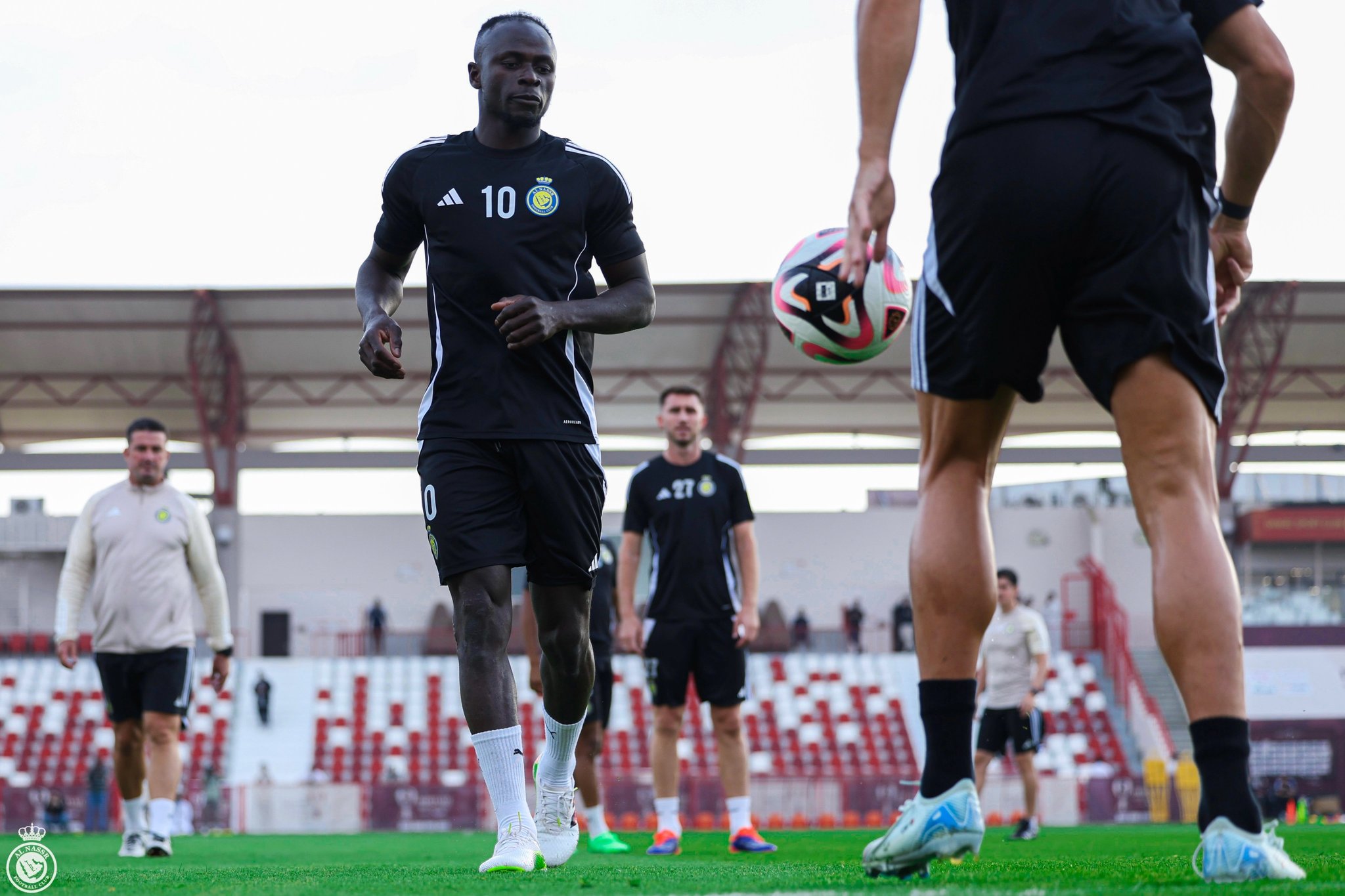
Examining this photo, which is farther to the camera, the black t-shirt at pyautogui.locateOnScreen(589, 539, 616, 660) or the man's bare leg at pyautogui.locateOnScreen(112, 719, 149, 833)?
the black t-shirt at pyautogui.locateOnScreen(589, 539, 616, 660)

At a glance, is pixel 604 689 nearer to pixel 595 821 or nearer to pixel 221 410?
pixel 595 821

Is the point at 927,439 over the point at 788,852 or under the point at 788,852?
over

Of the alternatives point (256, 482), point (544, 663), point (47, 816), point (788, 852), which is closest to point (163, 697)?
point (788, 852)

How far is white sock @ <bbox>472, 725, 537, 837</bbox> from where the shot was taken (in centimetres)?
383

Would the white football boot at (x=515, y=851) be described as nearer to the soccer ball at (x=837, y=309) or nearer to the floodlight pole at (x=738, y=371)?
the soccer ball at (x=837, y=309)

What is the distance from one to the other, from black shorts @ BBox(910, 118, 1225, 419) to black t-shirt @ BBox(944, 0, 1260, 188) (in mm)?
33

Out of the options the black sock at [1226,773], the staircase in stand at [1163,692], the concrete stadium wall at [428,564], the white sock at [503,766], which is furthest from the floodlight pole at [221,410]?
the black sock at [1226,773]

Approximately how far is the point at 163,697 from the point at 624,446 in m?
32.2

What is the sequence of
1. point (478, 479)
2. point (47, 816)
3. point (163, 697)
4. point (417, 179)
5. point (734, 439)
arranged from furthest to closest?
point (734, 439)
point (47, 816)
point (163, 697)
point (417, 179)
point (478, 479)

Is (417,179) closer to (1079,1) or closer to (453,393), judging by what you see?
(453,393)

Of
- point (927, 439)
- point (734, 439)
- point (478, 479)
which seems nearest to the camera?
point (927, 439)

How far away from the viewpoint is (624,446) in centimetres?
3988

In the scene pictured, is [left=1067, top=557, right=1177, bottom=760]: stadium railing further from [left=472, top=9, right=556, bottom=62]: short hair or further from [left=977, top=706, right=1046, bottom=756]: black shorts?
[left=472, top=9, right=556, bottom=62]: short hair

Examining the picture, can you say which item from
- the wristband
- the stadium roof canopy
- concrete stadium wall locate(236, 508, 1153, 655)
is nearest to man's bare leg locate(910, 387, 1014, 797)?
the wristband
